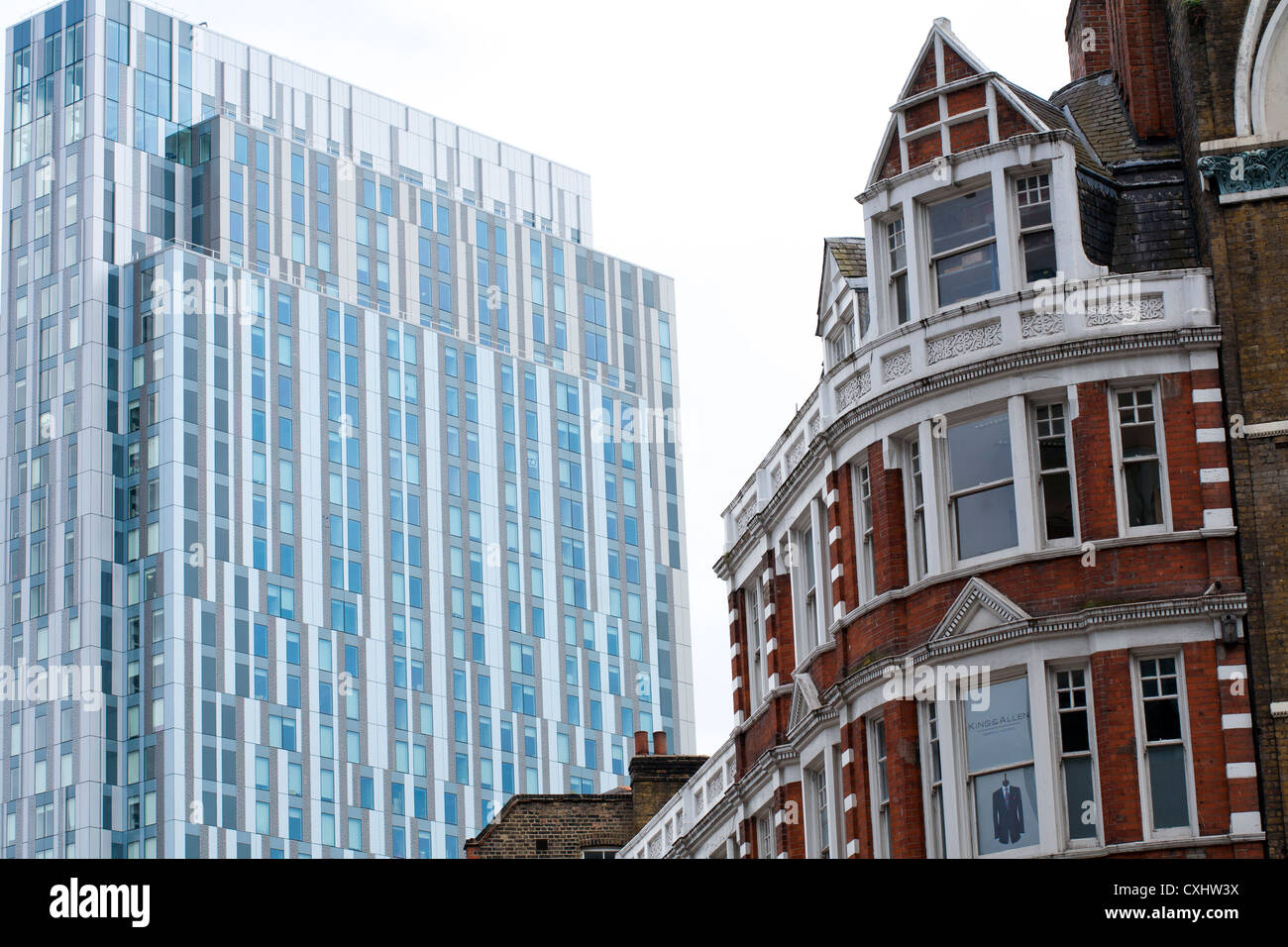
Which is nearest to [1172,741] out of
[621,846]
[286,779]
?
[621,846]

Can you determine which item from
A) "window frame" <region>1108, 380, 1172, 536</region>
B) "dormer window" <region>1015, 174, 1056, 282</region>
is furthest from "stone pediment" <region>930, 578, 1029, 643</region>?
"dormer window" <region>1015, 174, 1056, 282</region>

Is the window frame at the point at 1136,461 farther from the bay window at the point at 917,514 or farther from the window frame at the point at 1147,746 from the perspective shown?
the bay window at the point at 917,514

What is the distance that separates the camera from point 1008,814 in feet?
125

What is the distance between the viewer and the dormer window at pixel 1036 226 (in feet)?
135

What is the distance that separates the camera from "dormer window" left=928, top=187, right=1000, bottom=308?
136ft

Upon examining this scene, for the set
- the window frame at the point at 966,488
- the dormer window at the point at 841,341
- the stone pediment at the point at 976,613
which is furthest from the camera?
the dormer window at the point at 841,341

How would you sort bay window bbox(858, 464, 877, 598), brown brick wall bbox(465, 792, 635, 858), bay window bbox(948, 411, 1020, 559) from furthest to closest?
brown brick wall bbox(465, 792, 635, 858)
bay window bbox(858, 464, 877, 598)
bay window bbox(948, 411, 1020, 559)

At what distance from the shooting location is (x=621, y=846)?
62.4m

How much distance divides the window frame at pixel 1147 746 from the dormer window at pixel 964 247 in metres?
6.82

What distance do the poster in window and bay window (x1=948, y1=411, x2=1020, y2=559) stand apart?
237cm

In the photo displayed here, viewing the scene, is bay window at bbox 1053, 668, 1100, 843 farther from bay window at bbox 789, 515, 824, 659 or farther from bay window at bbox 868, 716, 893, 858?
bay window at bbox 789, 515, 824, 659

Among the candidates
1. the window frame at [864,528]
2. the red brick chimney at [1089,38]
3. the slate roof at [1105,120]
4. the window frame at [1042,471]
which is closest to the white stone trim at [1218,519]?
the window frame at [1042,471]
